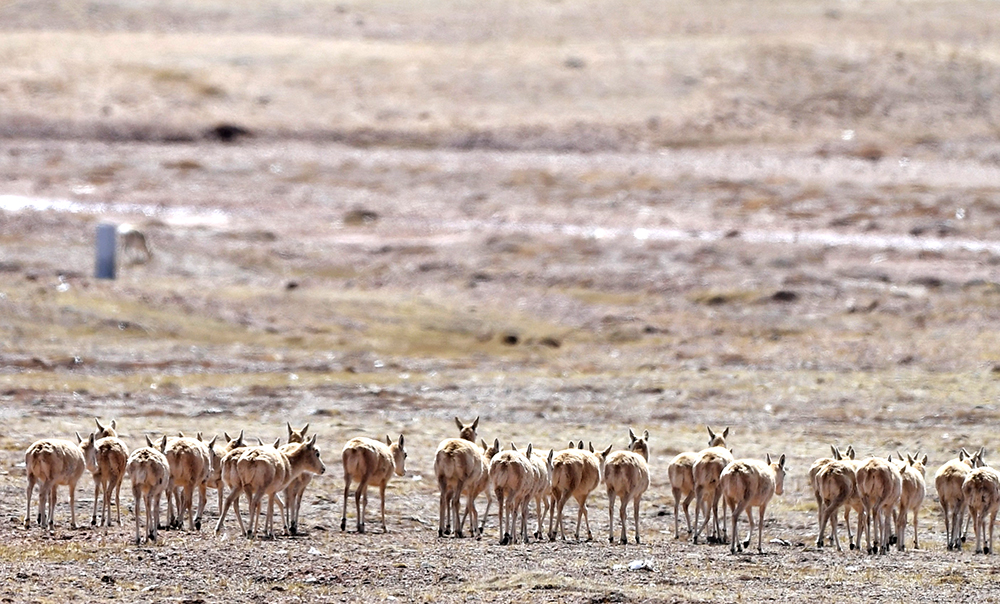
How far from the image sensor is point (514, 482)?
20.9m

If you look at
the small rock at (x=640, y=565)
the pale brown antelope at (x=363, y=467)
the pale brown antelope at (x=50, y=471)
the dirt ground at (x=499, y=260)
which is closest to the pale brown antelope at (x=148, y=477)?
the dirt ground at (x=499, y=260)

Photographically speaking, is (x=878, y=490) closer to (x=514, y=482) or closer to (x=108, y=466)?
(x=514, y=482)

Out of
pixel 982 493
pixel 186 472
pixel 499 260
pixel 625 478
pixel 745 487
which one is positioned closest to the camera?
pixel 186 472

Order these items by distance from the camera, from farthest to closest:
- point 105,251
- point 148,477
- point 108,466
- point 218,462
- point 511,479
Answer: point 105,251, point 218,462, point 511,479, point 108,466, point 148,477

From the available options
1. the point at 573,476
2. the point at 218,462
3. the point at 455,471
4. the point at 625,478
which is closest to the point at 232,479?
the point at 218,462

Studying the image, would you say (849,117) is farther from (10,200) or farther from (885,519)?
(885,519)

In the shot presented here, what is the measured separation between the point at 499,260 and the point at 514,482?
31776 millimetres

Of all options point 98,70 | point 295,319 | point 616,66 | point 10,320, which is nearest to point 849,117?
point 616,66

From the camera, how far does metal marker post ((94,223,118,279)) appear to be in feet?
147

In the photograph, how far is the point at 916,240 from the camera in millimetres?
55000

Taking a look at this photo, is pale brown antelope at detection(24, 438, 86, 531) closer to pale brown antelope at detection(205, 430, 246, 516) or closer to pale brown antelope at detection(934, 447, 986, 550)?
pale brown antelope at detection(205, 430, 246, 516)

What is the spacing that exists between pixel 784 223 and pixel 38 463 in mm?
40946

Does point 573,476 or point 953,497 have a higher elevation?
point 573,476

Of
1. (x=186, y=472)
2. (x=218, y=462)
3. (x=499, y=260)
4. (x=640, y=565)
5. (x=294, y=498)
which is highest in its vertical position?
(x=499, y=260)
